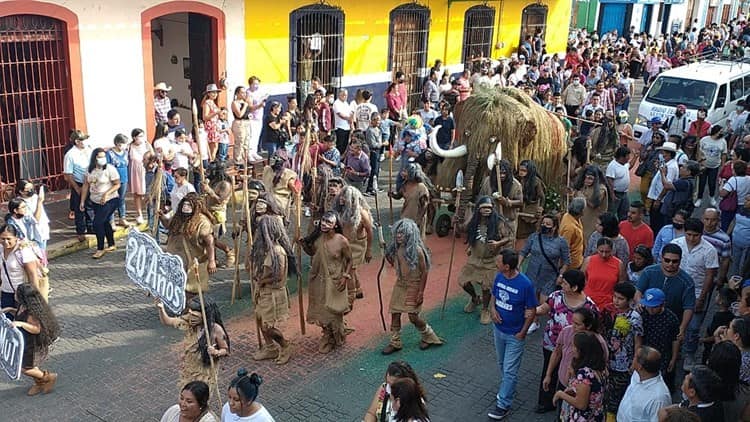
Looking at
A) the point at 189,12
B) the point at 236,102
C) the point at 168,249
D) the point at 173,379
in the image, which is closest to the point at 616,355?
the point at 173,379

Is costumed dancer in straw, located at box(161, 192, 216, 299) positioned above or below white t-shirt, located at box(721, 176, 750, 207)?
below

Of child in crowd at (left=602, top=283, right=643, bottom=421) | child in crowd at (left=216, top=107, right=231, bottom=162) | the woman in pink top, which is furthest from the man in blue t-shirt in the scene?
child in crowd at (left=216, top=107, right=231, bottom=162)

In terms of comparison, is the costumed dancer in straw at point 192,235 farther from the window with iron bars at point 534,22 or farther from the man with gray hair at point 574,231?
the window with iron bars at point 534,22

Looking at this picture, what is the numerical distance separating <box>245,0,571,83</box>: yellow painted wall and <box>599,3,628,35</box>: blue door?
926 cm

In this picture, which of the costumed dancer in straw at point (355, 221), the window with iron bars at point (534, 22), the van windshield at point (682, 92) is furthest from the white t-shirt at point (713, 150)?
the window with iron bars at point (534, 22)

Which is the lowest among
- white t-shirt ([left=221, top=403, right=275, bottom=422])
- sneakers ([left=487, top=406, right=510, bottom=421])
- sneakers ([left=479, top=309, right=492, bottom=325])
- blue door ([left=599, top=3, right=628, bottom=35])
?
sneakers ([left=487, top=406, right=510, bottom=421])

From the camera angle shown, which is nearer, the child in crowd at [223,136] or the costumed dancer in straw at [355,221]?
the costumed dancer in straw at [355,221]

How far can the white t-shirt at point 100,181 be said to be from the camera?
10.0 m

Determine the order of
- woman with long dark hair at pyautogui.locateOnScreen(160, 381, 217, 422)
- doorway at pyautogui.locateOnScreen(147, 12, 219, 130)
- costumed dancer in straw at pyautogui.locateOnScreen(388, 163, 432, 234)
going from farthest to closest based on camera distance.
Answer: doorway at pyautogui.locateOnScreen(147, 12, 219, 130) < costumed dancer in straw at pyautogui.locateOnScreen(388, 163, 432, 234) < woman with long dark hair at pyautogui.locateOnScreen(160, 381, 217, 422)

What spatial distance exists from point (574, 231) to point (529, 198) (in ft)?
6.22

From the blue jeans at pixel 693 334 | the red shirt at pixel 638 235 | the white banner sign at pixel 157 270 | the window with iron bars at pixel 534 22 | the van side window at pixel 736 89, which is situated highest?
the window with iron bars at pixel 534 22

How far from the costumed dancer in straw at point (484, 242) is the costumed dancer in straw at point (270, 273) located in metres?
2.14

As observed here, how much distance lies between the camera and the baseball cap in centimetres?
627

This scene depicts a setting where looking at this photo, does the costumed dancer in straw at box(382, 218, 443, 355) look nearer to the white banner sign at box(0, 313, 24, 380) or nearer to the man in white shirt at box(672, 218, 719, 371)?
the man in white shirt at box(672, 218, 719, 371)
